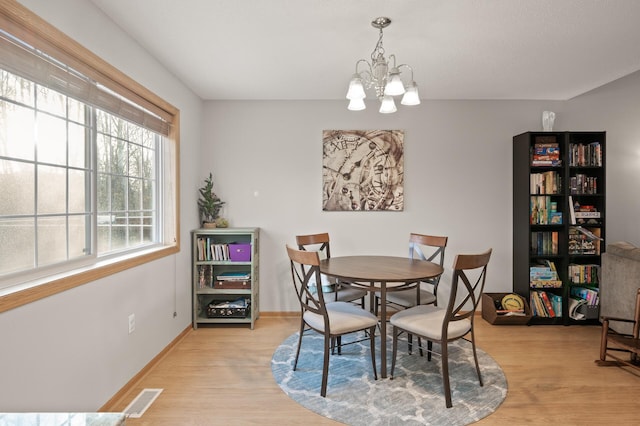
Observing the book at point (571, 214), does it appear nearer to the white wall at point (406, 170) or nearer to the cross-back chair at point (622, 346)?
the white wall at point (406, 170)

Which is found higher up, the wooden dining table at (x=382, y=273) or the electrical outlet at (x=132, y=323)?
the wooden dining table at (x=382, y=273)

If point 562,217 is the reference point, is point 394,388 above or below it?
below

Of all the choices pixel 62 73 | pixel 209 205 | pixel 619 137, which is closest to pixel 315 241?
pixel 209 205

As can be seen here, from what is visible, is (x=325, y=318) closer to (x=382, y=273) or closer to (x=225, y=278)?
(x=382, y=273)

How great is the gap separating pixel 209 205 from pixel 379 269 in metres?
2.04

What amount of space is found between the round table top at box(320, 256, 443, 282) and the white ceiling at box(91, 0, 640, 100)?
1.68 m

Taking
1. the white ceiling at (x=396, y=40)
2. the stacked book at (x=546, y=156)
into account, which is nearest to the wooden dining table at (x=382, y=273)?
the white ceiling at (x=396, y=40)

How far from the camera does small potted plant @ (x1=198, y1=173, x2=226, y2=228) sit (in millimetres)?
3729

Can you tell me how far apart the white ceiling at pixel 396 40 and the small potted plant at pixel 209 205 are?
105 cm

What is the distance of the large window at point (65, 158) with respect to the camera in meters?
1.57

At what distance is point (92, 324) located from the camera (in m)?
2.00

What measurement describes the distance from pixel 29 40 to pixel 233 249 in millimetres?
2334

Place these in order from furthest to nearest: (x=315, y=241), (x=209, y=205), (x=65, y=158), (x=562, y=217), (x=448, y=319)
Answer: (x=209, y=205), (x=562, y=217), (x=315, y=241), (x=448, y=319), (x=65, y=158)

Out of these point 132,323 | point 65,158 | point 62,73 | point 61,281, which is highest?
point 62,73
